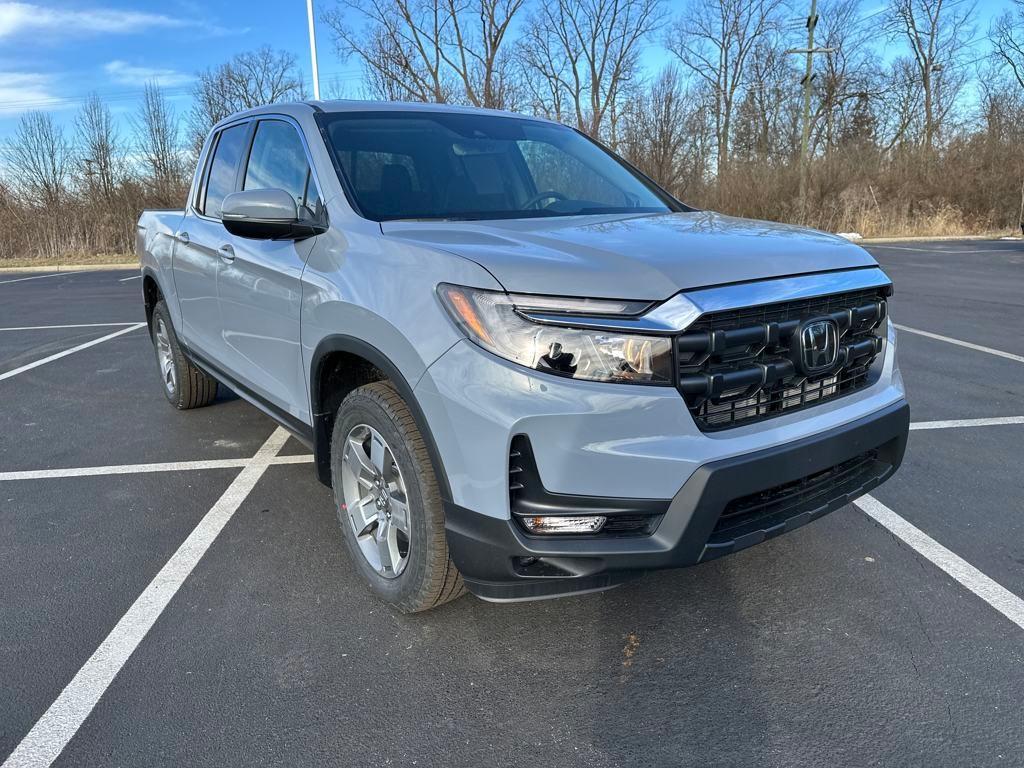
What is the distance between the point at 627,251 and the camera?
228 cm

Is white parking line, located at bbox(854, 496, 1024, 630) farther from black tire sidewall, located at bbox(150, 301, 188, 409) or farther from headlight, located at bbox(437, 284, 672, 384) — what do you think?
black tire sidewall, located at bbox(150, 301, 188, 409)

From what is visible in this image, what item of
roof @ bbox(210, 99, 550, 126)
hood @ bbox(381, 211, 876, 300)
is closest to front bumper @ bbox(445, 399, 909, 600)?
hood @ bbox(381, 211, 876, 300)

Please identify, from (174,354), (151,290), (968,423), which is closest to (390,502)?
(174,354)

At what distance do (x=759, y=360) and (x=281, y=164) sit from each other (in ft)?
8.04

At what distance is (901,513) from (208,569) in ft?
10.5

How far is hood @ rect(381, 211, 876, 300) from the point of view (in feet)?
6.95

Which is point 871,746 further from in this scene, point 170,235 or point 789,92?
point 789,92

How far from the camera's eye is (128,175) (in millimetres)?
27562

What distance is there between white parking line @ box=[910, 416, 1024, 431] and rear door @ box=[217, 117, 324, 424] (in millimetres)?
3909

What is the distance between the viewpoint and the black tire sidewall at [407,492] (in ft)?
7.91

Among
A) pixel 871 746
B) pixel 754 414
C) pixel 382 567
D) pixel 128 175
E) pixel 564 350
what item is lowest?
pixel 871 746

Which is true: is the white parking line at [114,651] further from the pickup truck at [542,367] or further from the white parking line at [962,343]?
the white parking line at [962,343]

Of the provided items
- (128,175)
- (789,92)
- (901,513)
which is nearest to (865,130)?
(789,92)

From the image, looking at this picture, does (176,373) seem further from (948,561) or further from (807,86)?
(807,86)
